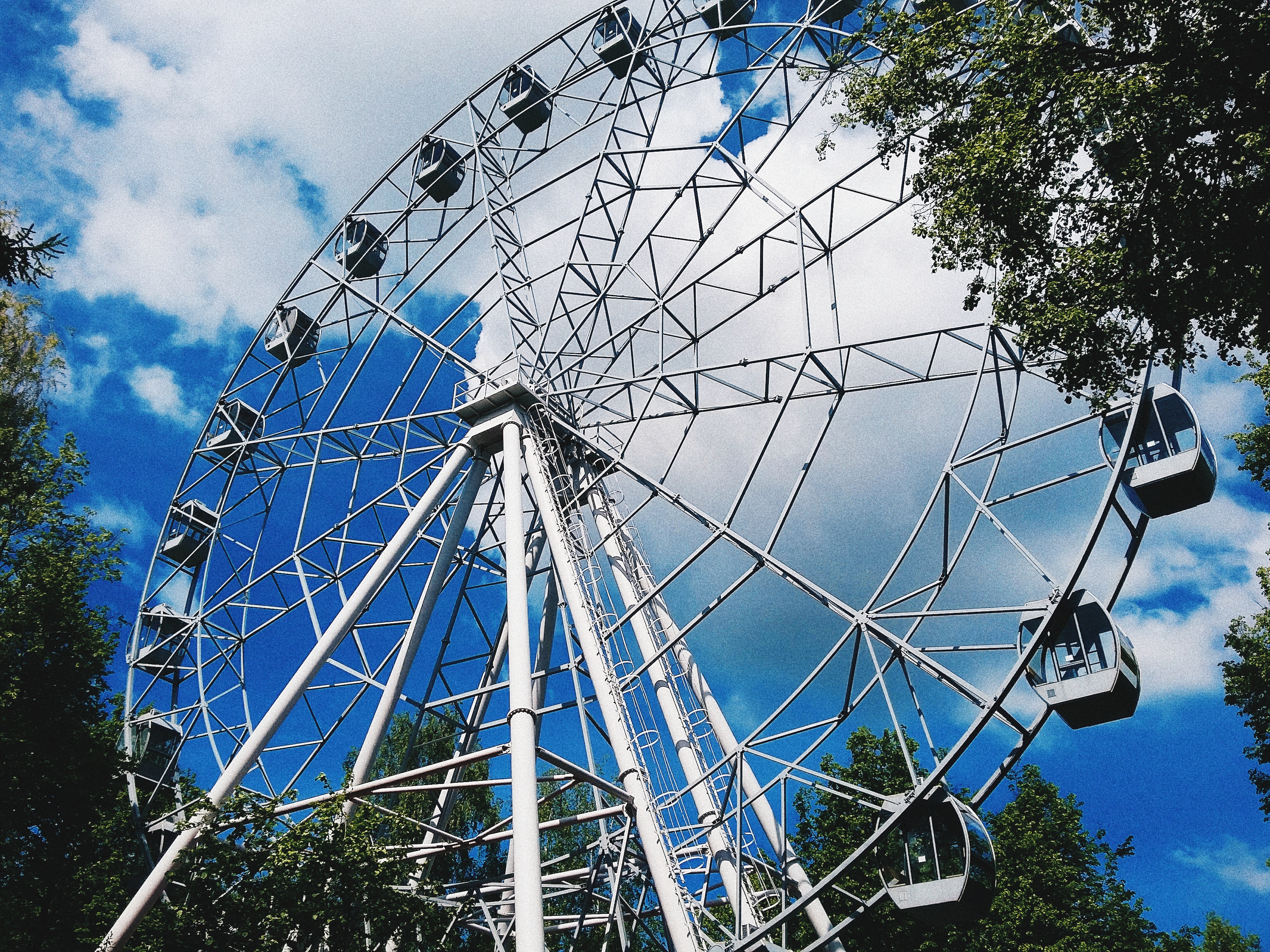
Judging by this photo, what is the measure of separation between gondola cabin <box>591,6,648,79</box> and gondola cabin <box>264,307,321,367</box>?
932 cm

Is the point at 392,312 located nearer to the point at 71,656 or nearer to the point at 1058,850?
the point at 71,656

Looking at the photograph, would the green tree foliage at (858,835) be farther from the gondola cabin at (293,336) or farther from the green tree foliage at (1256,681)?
the gondola cabin at (293,336)

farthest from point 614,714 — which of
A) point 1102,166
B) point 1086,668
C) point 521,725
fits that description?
point 1102,166

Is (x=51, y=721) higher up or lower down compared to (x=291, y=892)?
higher up

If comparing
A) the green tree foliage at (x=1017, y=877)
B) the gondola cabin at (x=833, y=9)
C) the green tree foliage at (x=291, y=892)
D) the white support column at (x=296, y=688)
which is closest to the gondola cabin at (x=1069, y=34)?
the gondola cabin at (x=833, y=9)

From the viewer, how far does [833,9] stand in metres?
18.0

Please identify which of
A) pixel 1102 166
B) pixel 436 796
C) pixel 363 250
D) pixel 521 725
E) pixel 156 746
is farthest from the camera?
pixel 436 796

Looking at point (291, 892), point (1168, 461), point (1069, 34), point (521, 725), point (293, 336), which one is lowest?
point (291, 892)

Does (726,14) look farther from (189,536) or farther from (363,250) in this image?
(189,536)

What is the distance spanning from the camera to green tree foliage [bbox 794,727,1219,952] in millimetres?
24406

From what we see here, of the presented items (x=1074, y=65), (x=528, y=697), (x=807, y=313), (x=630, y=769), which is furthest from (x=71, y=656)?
(x=1074, y=65)

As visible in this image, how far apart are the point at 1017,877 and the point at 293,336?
73.6 feet

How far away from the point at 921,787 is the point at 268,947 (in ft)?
29.2

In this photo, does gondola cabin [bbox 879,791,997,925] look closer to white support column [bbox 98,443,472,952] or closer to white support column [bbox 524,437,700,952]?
white support column [bbox 524,437,700,952]
